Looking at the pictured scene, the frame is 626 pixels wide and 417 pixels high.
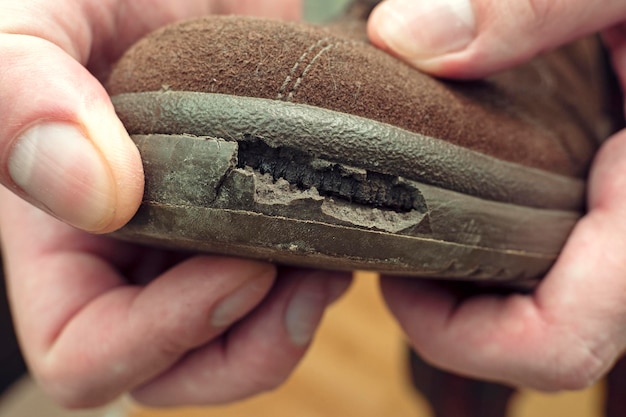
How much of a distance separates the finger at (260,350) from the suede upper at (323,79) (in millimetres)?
233

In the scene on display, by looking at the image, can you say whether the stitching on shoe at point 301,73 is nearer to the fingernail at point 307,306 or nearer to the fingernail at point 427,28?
the fingernail at point 427,28

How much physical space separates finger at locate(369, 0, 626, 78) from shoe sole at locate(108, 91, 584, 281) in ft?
0.39

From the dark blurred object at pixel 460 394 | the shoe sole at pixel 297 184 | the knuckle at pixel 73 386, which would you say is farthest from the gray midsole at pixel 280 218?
the dark blurred object at pixel 460 394

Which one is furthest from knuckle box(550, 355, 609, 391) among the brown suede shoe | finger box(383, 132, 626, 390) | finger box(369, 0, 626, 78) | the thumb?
the thumb

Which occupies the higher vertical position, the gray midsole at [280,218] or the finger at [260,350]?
the gray midsole at [280,218]

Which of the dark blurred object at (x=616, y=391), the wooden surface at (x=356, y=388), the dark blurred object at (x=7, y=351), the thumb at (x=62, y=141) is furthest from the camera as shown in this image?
the wooden surface at (x=356, y=388)

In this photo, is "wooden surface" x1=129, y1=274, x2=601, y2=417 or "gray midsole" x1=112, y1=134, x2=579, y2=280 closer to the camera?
"gray midsole" x1=112, y1=134, x2=579, y2=280

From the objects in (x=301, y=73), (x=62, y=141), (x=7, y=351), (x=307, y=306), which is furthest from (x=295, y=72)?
(x=7, y=351)

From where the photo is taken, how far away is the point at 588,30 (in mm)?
574

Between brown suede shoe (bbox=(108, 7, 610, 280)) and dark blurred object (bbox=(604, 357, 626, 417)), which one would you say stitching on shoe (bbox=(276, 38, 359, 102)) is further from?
dark blurred object (bbox=(604, 357, 626, 417))

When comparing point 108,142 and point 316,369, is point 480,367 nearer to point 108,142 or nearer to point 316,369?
point 108,142

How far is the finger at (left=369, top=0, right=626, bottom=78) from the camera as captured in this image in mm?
533

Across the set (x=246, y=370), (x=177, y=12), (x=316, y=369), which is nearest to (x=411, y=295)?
(x=246, y=370)

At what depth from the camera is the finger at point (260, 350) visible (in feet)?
2.10
